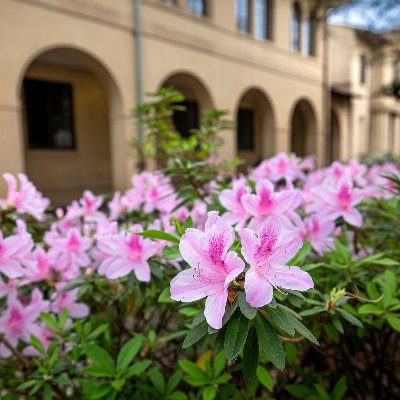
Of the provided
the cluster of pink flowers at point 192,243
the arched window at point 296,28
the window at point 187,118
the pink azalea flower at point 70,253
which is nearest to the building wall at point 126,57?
the arched window at point 296,28

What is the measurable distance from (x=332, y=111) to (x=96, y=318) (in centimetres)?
1890

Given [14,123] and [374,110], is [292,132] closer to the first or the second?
[374,110]

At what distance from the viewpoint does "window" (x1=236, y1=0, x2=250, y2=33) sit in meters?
12.4

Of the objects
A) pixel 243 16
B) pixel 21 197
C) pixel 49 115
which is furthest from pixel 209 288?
pixel 243 16

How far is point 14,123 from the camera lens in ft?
23.6

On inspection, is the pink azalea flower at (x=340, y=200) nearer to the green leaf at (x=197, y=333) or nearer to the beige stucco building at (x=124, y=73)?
the green leaf at (x=197, y=333)

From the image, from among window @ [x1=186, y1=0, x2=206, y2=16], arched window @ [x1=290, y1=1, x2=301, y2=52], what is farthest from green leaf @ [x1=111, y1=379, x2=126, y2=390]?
arched window @ [x1=290, y1=1, x2=301, y2=52]

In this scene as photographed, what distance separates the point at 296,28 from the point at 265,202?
602 inches

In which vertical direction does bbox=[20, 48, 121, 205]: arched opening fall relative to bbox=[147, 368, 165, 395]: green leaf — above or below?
above

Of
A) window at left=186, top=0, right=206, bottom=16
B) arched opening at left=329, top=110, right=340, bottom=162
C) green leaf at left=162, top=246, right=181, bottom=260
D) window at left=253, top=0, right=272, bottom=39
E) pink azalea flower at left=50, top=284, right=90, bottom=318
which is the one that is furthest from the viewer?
arched opening at left=329, top=110, right=340, bottom=162

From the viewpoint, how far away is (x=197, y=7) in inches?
437

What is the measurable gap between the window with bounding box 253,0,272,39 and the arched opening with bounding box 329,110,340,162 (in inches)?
273

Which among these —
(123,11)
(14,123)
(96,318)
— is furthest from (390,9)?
(96,318)

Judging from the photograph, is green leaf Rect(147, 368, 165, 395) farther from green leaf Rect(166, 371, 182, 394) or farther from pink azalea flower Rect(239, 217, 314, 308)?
pink azalea flower Rect(239, 217, 314, 308)
